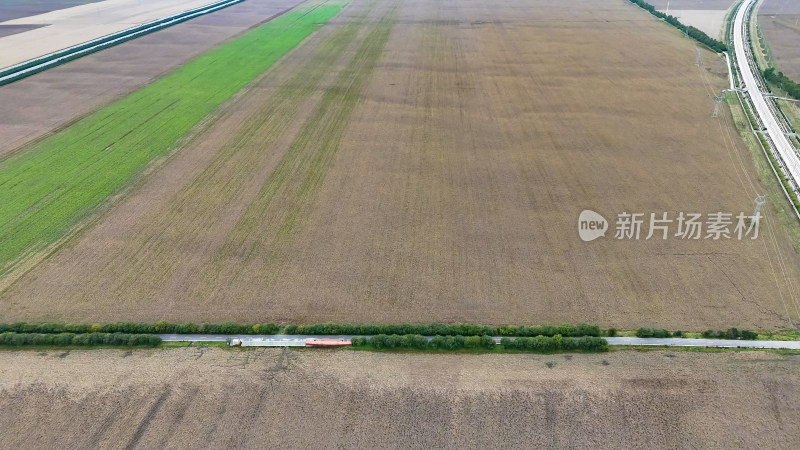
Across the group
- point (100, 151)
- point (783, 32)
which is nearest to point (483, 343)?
point (100, 151)

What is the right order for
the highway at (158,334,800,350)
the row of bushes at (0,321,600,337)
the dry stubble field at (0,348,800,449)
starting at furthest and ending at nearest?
the row of bushes at (0,321,600,337), the highway at (158,334,800,350), the dry stubble field at (0,348,800,449)

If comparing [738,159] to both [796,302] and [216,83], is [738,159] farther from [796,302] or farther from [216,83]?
[216,83]

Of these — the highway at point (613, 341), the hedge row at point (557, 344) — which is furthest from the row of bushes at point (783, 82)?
the hedge row at point (557, 344)

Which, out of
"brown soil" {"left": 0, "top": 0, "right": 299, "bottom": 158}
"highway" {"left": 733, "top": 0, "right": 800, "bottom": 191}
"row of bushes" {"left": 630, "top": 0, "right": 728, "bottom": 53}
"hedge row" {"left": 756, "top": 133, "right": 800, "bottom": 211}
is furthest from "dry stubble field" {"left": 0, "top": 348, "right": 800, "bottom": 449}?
"row of bushes" {"left": 630, "top": 0, "right": 728, "bottom": 53}

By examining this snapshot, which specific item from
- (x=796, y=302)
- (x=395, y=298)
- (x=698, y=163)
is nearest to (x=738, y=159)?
(x=698, y=163)

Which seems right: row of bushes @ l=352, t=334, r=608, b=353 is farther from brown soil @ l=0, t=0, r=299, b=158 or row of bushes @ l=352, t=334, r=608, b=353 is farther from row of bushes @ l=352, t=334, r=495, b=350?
brown soil @ l=0, t=0, r=299, b=158

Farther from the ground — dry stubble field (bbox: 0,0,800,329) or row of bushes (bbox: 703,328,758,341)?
dry stubble field (bbox: 0,0,800,329)

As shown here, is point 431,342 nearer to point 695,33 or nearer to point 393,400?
point 393,400

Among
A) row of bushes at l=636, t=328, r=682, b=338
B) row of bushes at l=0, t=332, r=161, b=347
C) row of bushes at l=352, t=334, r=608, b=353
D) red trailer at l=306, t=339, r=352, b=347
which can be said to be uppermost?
row of bushes at l=0, t=332, r=161, b=347
